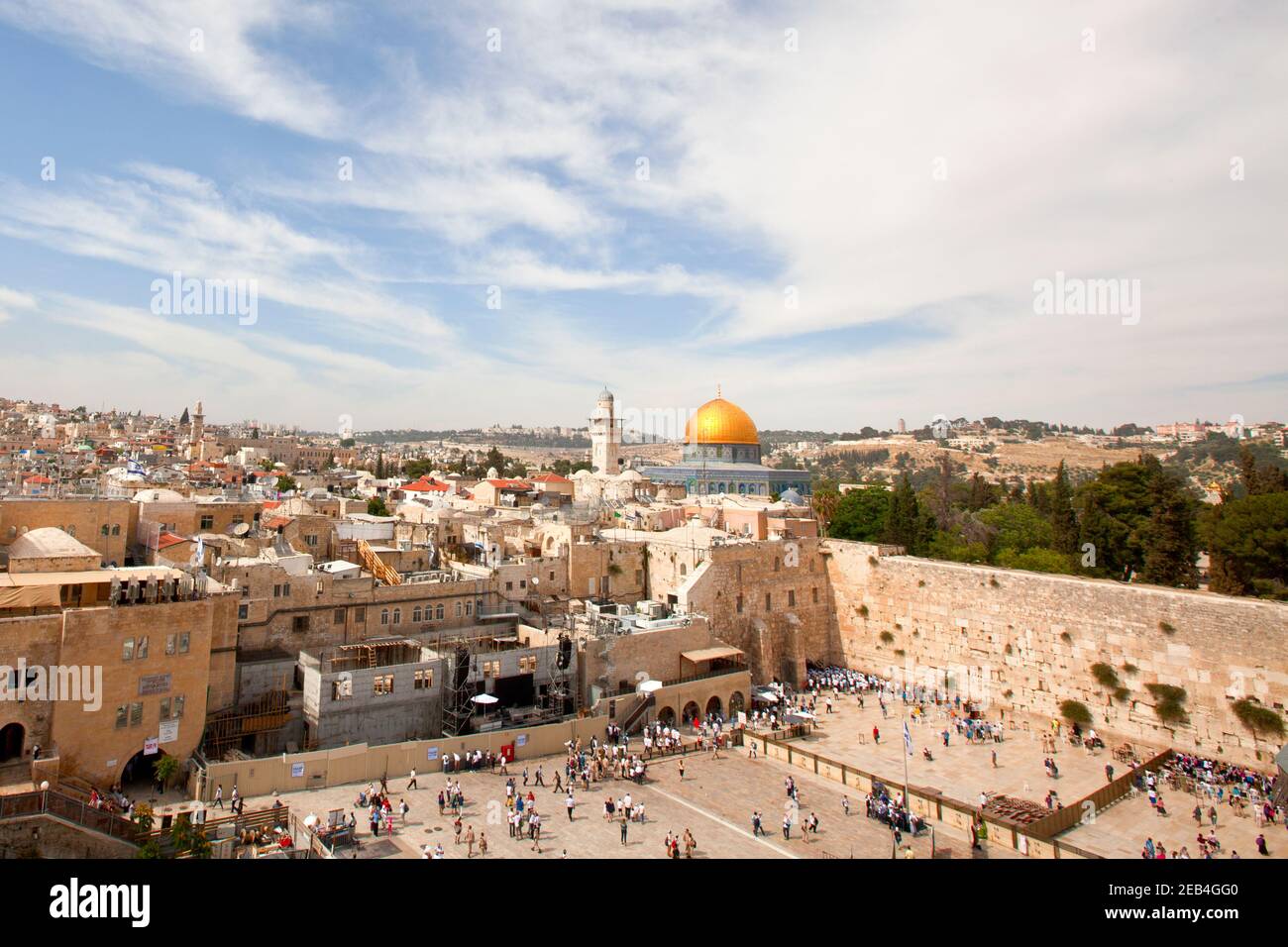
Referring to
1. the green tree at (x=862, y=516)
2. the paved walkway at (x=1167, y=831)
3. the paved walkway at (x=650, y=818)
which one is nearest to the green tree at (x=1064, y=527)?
the green tree at (x=862, y=516)

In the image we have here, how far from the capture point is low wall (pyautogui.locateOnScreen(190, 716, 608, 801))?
658 inches

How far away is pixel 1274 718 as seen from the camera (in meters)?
21.3

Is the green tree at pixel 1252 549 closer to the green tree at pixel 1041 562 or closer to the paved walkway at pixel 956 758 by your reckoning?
the green tree at pixel 1041 562

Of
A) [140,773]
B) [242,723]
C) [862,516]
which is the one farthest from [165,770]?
[862,516]

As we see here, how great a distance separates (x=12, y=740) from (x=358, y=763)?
682 centimetres

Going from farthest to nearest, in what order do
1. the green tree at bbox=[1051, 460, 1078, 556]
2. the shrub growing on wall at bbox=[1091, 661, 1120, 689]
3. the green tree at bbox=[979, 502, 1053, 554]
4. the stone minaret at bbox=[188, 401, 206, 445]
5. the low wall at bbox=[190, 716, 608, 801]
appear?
1. the stone minaret at bbox=[188, 401, 206, 445]
2. the green tree at bbox=[979, 502, 1053, 554]
3. the green tree at bbox=[1051, 460, 1078, 556]
4. the shrub growing on wall at bbox=[1091, 661, 1120, 689]
5. the low wall at bbox=[190, 716, 608, 801]

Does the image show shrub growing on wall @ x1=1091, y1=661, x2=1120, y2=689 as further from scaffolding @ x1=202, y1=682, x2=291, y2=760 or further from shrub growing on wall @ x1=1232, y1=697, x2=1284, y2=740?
scaffolding @ x1=202, y1=682, x2=291, y2=760

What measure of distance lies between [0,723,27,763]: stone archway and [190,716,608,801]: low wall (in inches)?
131

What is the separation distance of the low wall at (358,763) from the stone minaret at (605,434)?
41471 millimetres

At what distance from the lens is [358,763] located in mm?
18359
